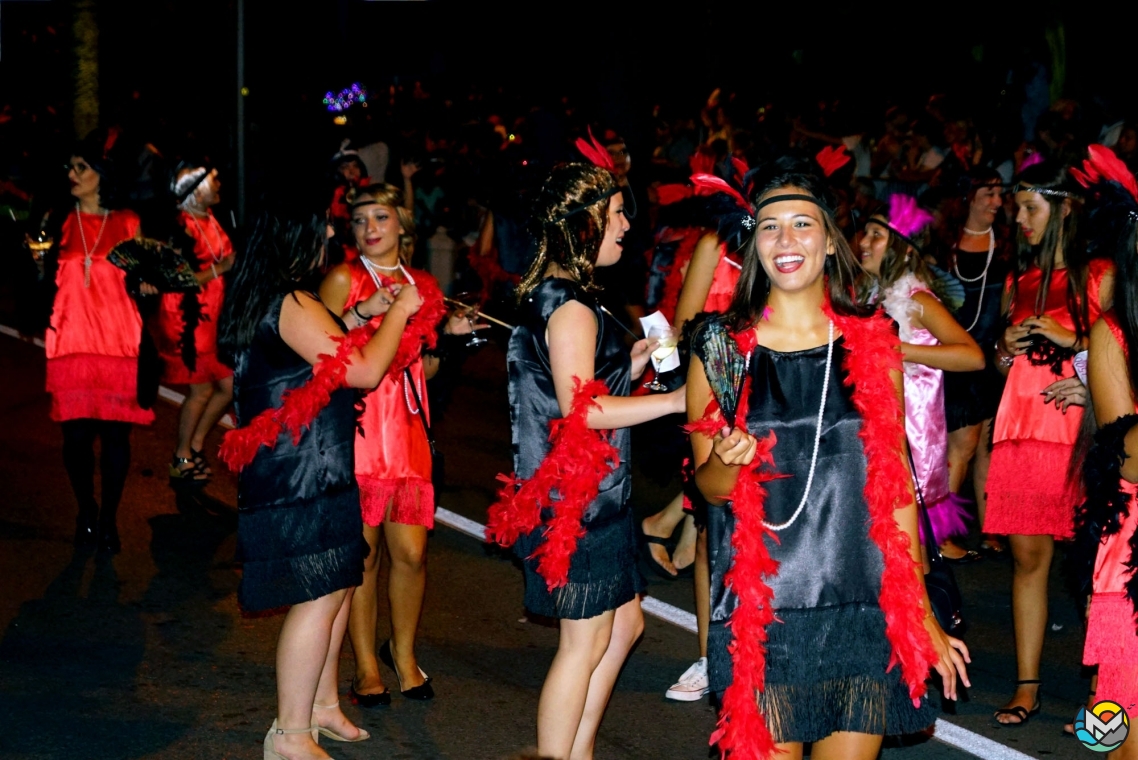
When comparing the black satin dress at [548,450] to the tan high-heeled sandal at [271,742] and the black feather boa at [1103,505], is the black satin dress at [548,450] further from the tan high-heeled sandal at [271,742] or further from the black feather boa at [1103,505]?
the black feather boa at [1103,505]

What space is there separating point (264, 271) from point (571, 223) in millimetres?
1038

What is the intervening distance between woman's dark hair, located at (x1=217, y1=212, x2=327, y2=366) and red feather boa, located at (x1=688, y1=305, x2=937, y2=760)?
1.72m

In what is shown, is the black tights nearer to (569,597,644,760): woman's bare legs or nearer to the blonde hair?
the blonde hair

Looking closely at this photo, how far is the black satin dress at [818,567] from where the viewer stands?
141 inches

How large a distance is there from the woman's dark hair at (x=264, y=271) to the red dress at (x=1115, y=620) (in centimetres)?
249

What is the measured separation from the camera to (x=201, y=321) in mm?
8742

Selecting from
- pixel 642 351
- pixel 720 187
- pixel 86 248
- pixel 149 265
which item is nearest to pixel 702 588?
pixel 642 351

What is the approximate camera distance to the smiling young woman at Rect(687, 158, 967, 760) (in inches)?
139

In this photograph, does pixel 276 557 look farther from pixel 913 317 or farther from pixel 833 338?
pixel 913 317

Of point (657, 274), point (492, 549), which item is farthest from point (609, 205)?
point (657, 274)

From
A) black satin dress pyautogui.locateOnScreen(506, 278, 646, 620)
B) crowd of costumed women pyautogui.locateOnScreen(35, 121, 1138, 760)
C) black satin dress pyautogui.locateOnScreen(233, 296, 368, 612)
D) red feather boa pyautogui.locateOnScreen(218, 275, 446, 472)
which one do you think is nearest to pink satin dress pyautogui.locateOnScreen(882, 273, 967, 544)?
crowd of costumed women pyautogui.locateOnScreen(35, 121, 1138, 760)

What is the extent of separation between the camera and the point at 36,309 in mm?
7547

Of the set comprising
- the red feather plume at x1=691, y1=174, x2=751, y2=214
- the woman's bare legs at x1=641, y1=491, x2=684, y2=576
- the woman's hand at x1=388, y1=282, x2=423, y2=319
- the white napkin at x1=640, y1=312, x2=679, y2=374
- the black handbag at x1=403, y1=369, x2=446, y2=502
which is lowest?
the woman's bare legs at x1=641, y1=491, x2=684, y2=576

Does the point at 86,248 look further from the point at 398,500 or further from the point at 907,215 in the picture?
the point at 907,215
